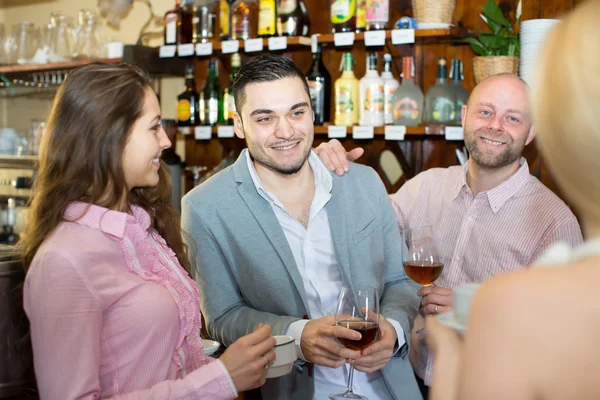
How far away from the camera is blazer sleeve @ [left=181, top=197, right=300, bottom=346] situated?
2.21 meters

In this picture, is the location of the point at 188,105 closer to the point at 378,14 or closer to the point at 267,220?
the point at 378,14

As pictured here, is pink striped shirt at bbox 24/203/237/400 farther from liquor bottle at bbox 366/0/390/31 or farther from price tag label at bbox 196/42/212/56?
price tag label at bbox 196/42/212/56

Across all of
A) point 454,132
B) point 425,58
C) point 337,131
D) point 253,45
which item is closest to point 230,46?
point 253,45

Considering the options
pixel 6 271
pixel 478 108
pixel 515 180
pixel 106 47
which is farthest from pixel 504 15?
pixel 6 271

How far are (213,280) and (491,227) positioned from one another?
997 mm

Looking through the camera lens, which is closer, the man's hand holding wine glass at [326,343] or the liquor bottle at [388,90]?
the man's hand holding wine glass at [326,343]

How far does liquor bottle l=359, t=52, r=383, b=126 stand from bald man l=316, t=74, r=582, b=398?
0.81m

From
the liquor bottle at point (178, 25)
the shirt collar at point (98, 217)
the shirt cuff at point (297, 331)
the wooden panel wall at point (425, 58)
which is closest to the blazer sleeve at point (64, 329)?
the shirt collar at point (98, 217)

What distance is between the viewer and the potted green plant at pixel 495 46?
3.21m

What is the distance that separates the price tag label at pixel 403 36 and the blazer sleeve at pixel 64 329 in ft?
7.52

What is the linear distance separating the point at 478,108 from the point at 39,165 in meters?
1.67

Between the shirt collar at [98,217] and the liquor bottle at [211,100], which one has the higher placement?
the liquor bottle at [211,100]

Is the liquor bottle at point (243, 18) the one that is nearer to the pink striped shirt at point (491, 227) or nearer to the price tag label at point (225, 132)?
the price tag label at point (225, 132)

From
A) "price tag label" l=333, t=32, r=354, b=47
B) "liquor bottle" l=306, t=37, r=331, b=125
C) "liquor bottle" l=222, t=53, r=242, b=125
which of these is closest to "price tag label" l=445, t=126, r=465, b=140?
"price tag label" l=333, t=32, r=354, b=47
